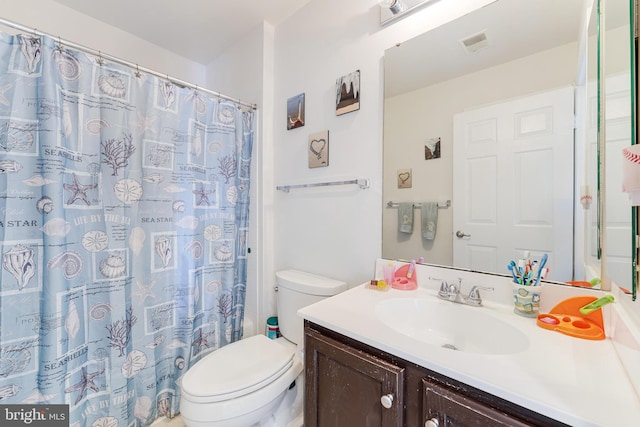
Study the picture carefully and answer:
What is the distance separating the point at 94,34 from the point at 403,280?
2.49 metres

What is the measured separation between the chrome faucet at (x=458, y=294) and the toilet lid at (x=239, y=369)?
738mm

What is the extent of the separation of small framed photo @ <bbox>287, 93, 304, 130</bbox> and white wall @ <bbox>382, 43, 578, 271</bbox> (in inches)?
22.2

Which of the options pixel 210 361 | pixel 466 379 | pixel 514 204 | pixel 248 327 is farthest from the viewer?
pixel 248 327

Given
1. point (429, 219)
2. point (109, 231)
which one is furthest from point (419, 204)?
point (109, 231)

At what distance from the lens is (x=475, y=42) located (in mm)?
1056

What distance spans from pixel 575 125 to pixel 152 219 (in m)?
1.83

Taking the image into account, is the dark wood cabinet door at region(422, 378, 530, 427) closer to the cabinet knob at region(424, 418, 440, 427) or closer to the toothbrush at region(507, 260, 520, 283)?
the cabinet knob at region(424, 418, 440, 427)

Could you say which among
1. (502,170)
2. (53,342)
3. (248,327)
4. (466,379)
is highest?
(502,170)

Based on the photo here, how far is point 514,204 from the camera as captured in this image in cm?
97

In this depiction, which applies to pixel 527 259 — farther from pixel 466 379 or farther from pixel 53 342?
pixel 53 342

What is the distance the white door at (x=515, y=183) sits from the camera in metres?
0.90

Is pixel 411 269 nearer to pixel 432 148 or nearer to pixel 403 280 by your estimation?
pixel 403 280

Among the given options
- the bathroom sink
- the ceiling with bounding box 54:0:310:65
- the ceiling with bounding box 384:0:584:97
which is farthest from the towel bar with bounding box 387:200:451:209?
the ceiling with bounding box 54:0:310:65

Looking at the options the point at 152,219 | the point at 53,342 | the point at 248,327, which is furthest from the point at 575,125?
the point at 53,342
